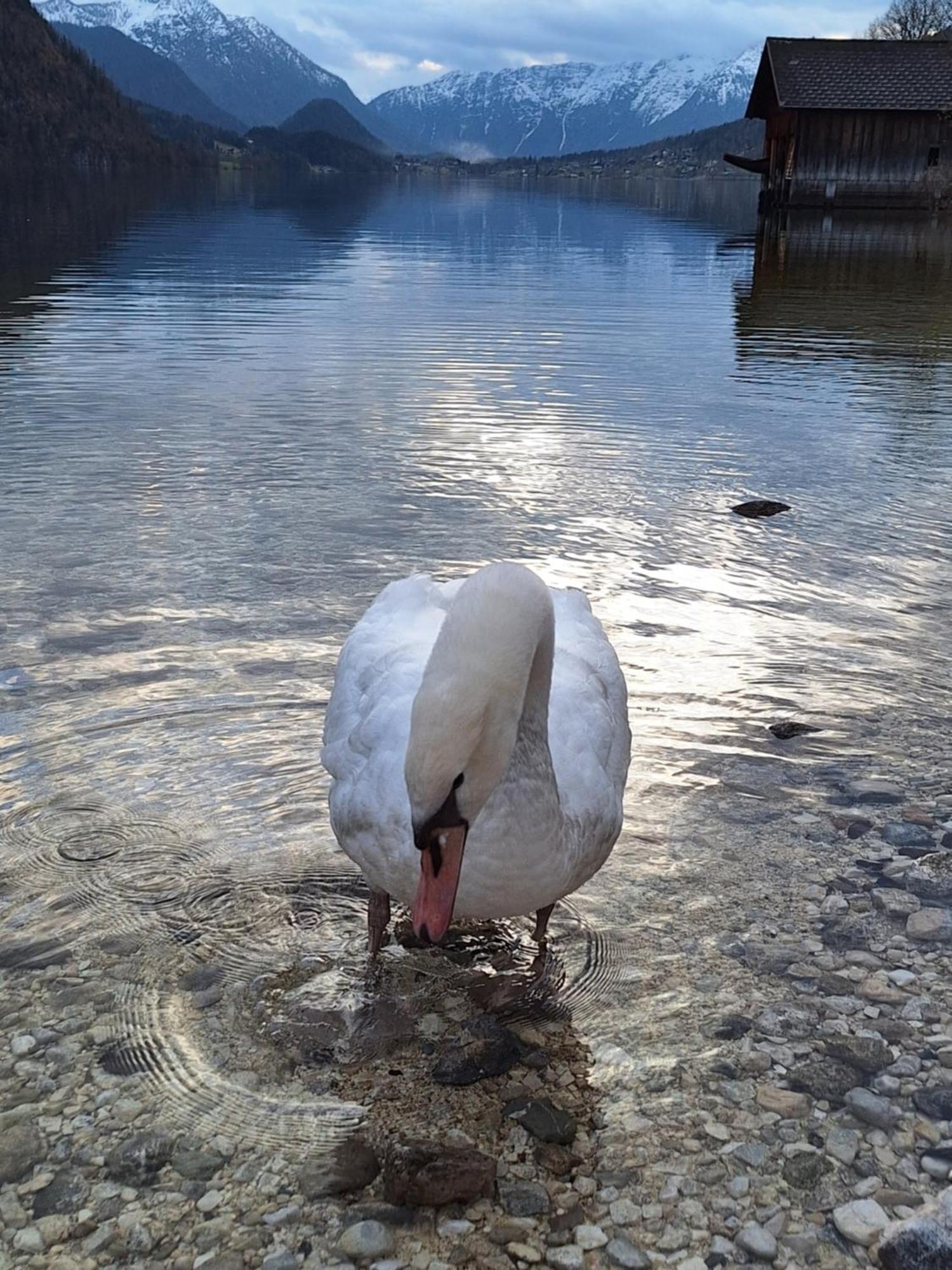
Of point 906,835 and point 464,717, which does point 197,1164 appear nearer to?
point 464,717

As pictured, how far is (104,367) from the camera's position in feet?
50.8

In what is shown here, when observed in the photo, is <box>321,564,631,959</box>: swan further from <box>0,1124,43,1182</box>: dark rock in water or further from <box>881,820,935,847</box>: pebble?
<box>881,820,935,847</box>: pebble

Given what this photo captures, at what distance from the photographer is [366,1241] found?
3.18 meters

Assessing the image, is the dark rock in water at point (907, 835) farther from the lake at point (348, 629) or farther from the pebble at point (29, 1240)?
the pebble at point (29, 1240)

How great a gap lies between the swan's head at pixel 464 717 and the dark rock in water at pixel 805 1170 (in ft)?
3.91

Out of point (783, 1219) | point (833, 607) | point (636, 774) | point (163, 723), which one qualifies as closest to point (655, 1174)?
point (783, 1219)

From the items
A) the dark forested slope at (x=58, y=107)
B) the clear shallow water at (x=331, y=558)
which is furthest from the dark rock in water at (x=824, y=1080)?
the dark forested slope at (x=58, y=107)

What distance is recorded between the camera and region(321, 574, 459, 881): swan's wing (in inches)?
147

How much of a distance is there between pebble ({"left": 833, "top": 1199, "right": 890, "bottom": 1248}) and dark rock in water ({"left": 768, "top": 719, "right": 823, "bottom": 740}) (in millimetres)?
3003

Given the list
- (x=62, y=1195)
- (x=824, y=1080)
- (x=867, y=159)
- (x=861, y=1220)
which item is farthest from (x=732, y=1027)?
(x=867, y=159)

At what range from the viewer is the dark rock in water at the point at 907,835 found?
5035mm

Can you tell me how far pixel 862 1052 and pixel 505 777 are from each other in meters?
1.47

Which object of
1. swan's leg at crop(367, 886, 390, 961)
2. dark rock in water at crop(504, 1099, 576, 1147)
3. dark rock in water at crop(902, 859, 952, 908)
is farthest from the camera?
dark rock in water at crop(902, 859, 952, 908)

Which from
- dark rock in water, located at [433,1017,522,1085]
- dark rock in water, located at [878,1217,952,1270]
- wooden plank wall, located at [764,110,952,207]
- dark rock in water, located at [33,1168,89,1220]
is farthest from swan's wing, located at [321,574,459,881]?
wooden plank wall, located at [764,110,952,207]
